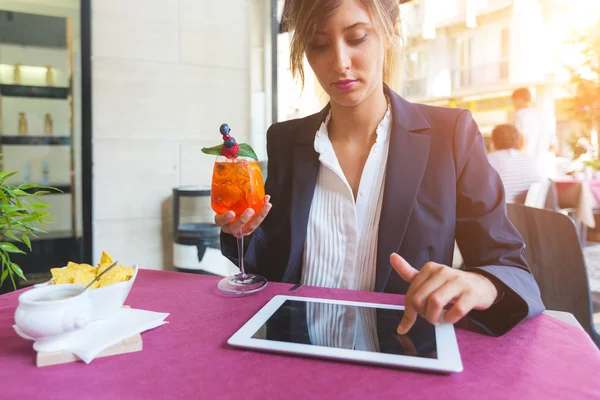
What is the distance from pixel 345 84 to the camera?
3.98 feet

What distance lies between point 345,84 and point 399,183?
1.04 ft

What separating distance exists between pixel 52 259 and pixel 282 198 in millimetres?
2357

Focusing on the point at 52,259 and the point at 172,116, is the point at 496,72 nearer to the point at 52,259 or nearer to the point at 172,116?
the point at 172,116

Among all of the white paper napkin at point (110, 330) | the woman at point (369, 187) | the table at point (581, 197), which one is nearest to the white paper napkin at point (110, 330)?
the white paper napkin at point (110, 330)

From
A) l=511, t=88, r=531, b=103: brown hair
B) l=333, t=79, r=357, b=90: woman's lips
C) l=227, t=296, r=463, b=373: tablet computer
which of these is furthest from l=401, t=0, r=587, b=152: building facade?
l=227, t=296, r=463, b=373: tablet computer

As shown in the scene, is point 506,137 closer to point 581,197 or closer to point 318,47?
point 581,197

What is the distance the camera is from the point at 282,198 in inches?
56.0

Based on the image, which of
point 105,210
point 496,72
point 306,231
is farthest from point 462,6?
point 306,231

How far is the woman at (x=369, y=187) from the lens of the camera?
1178mm

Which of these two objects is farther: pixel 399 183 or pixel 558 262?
pixel 558 262

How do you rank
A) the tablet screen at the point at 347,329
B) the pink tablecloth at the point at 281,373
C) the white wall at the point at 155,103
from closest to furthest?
the pink tablecloth at the point at 281,373
the tablet screen at the point at 347,329
the white wall at the point at 155,103

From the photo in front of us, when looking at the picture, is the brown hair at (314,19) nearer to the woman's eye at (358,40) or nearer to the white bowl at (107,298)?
the woman's eye at (358,40)

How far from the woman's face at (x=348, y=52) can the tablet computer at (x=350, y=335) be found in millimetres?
631

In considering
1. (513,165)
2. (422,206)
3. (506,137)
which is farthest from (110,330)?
(506,137)
